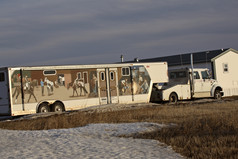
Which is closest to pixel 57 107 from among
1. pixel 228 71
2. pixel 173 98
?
pixel 173 98

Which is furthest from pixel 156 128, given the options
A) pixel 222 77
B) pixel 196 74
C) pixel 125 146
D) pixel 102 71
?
pixel 222 77

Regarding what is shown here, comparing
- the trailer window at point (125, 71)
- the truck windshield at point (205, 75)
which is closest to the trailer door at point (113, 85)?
the trailer window at point (125, 71)

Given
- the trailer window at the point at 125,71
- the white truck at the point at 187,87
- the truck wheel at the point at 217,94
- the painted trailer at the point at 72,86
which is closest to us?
the painted trailer at the point at 72,86

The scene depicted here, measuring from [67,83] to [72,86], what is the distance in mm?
309

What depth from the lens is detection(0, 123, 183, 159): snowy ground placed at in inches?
316

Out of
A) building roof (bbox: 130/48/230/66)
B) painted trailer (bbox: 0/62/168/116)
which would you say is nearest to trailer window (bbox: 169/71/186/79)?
painted trailer (bbox: 0/62/168/116)

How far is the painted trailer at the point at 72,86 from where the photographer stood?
20266 mm

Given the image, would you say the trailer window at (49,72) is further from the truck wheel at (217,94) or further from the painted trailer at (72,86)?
the truck wheel at (217,94)

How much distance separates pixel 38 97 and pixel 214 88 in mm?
12530

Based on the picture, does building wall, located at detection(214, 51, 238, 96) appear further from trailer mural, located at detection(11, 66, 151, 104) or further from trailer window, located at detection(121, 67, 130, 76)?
trailer window, located at detection(121, 67, 130, 76)

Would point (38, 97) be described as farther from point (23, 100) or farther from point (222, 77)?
point (222, 77)

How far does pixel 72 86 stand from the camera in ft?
72.6

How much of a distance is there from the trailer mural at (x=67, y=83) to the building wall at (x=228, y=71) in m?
15.8

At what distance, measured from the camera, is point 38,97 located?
68.9 ft
